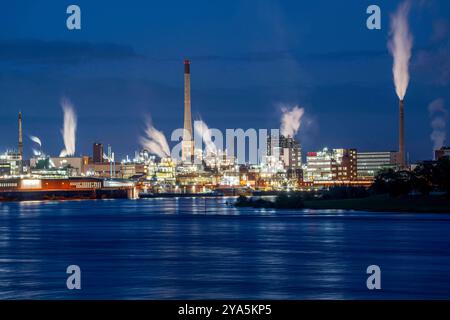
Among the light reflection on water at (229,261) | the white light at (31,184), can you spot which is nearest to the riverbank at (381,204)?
the light reflection on water at (229,261)

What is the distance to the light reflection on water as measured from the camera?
2561 cm

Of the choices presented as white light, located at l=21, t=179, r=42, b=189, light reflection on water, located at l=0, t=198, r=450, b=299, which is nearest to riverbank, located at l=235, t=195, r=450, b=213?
light reflection on water, located at l=0, t=198, r=450, b=299

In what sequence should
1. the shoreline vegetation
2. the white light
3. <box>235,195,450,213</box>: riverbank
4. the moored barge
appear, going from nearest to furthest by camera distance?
<box>235,195,450,213</box>: riverbank
the shoreline vegetation
the moored barge
the white light

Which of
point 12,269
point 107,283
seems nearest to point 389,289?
point 107,283

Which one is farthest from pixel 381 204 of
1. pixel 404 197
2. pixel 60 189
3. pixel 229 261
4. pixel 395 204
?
pixel 60 189

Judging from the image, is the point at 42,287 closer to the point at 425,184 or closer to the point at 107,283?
the point at 107,283

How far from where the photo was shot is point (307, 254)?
3781 cm

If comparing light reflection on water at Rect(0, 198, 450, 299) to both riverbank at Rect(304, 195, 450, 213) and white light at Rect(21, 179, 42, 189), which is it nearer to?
riverbank at Rect(304, 195, 450, 213)

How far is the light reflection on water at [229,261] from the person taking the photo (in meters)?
25.6

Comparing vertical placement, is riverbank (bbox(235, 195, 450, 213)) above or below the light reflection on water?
above

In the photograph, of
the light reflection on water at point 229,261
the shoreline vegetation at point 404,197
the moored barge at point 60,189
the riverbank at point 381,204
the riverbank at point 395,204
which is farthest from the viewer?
the moored barge at point 60,189

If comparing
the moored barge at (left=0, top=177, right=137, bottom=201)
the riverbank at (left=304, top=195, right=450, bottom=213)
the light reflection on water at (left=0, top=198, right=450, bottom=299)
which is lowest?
the light reflection on water at (left=0, top=198, right=450, bottom=299)

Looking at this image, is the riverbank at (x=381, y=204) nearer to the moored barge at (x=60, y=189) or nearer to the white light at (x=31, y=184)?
the moored barge at (x=60, y=189)
